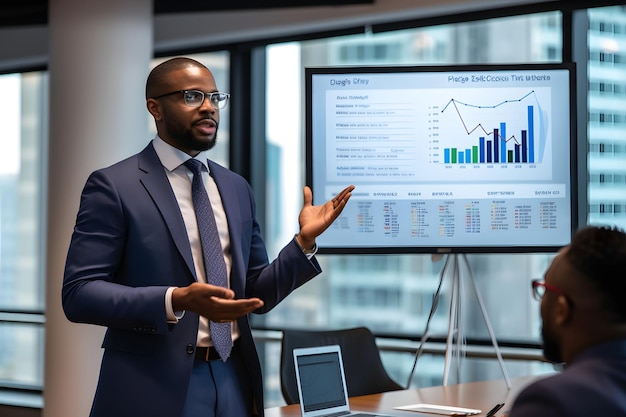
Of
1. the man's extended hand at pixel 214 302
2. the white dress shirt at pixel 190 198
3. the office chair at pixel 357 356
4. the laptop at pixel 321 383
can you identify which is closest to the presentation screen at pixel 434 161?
the office chair at pixel 357 356

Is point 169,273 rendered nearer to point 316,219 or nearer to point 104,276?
point 104,276

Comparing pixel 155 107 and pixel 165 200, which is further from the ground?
pixel 155 107

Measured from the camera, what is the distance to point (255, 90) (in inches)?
243

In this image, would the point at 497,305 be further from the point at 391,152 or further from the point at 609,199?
the point at 391,152

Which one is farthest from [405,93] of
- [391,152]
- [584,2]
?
[584,2]

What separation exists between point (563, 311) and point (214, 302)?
0.94 meters

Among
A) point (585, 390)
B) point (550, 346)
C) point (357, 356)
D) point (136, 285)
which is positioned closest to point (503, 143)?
point (357, 356)

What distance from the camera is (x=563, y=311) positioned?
1.54m

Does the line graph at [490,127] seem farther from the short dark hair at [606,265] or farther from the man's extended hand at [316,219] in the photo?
the short dark hair at [606,265]

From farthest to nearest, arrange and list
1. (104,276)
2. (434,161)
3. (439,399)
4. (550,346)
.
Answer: (434,161) < (439,399) < (104,276) < (550,346)

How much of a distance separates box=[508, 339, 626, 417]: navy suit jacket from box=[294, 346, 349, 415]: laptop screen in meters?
1.40

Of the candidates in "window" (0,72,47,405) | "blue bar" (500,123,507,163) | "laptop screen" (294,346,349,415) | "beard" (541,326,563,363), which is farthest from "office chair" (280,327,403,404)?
"window" (0,72,47,405)

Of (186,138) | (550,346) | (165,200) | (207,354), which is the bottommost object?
(207,354)

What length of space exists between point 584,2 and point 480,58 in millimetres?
694
